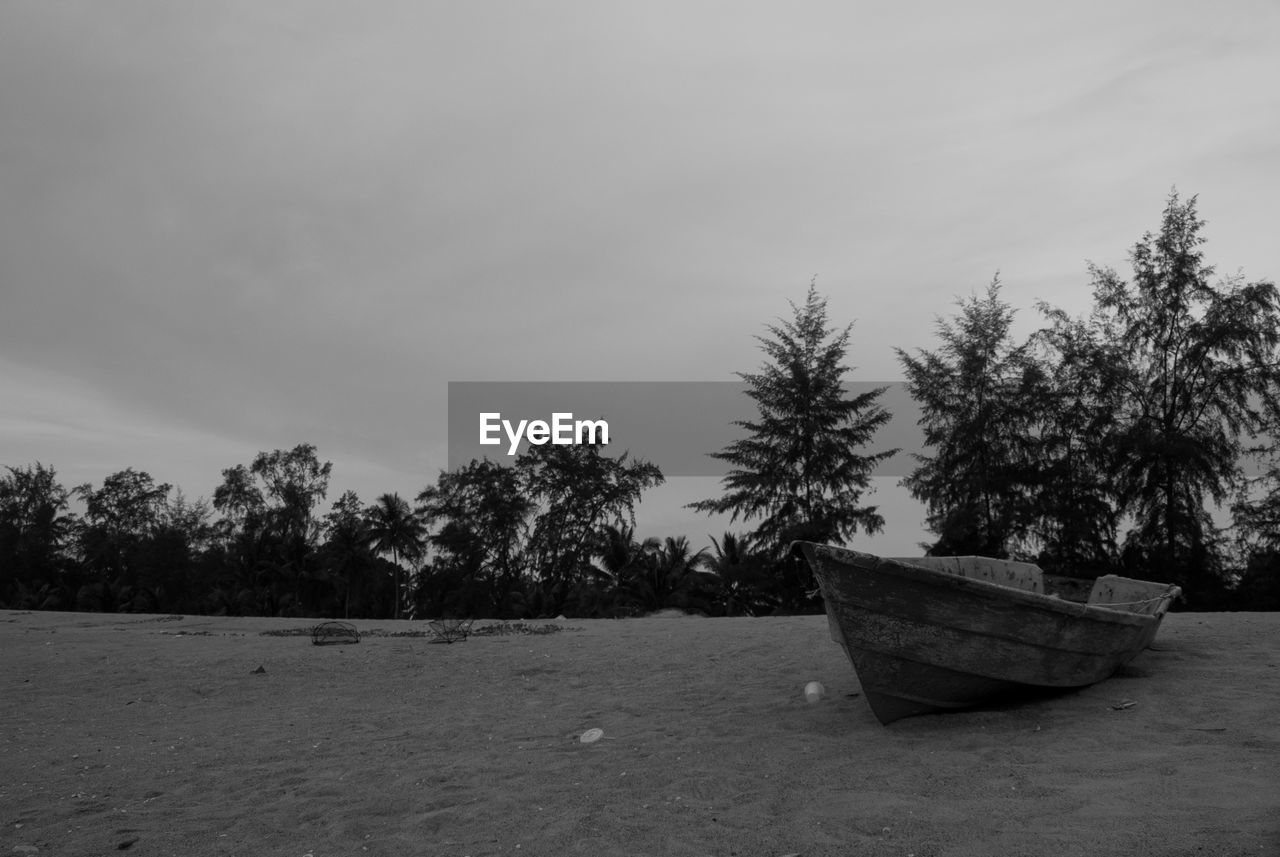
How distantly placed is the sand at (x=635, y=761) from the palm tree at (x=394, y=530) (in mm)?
32156

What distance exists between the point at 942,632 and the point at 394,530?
1512 inches

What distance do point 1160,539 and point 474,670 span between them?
2318cm

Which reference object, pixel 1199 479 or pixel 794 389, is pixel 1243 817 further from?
pixel 794 389

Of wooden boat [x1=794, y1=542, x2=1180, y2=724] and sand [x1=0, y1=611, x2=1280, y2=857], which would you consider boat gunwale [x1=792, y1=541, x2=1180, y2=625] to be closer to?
wooden boat [x1=794, y1=542, x2=1180, y2=724]

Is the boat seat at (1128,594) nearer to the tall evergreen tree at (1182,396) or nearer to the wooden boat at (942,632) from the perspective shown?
the wooden boat at (942,632)

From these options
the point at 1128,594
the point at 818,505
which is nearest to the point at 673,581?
the point at 818,505

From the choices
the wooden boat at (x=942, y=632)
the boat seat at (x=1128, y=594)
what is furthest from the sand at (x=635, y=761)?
the boat seat at (x=1128, y=594)

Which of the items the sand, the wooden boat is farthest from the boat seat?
the wooden boat

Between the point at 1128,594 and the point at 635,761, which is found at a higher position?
the point at 1128,594

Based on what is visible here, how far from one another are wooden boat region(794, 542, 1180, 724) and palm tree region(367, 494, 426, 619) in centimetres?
3771

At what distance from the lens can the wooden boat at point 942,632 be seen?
20.6 feet

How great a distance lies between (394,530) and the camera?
42.0 m

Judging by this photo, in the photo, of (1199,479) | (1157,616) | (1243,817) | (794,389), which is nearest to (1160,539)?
(1199,479)

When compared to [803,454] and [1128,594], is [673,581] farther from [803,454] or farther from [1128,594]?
[1128,594]
